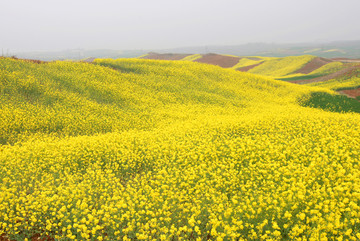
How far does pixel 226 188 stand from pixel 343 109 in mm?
25382

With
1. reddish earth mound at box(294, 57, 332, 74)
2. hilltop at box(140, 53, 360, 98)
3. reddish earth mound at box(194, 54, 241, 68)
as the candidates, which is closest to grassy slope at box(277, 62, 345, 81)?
hilltop at box(140, 53, 360, 98)

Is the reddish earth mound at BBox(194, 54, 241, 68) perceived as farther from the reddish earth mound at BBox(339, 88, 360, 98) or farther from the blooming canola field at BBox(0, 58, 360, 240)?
the reddish earth mound at BBox(339, 88, 360, 98)

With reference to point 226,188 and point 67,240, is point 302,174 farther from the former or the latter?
point 67,240

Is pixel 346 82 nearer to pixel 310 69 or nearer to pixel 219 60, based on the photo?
pixel 310 69

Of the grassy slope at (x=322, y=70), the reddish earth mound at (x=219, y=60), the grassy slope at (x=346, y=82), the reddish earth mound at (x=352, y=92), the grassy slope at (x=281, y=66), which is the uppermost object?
the reddish earth mound at (x=219, y=60)

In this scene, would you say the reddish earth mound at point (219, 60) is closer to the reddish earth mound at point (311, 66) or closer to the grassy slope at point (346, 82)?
the reddish earth mound at point (311, 66)

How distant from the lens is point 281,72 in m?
70.7

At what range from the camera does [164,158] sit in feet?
32.0

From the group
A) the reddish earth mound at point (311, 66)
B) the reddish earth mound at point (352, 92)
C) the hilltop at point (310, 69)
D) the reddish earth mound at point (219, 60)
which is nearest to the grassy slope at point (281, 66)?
the hilltop at point (310, 69)

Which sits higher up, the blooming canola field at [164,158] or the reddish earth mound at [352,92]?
the reddish earth mound at [352,92]

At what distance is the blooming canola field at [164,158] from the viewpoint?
215 inches

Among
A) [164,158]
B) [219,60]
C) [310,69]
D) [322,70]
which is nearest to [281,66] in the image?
[310,69]

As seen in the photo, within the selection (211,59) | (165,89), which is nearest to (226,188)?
(165,89)

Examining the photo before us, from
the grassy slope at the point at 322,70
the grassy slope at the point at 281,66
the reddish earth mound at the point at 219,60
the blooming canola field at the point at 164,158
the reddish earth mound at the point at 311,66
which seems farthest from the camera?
the reddish earth mound at the point at 219,60
